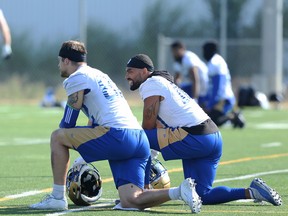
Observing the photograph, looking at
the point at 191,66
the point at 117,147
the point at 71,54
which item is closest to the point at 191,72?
the point at 191,66

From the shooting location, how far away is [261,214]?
9.36 m

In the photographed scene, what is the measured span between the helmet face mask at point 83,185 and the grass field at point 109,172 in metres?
0.12

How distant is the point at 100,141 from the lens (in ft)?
31.7

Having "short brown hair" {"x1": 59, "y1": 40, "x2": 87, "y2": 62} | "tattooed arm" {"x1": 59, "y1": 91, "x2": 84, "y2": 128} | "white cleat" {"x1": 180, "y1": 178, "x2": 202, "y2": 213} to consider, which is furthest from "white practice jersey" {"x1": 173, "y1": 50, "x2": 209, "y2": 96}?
"white cleat" {"x1": 180, "y1": 178, "x2": 202, "y2": 213}

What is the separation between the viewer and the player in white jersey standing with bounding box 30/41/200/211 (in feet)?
→ 31.6

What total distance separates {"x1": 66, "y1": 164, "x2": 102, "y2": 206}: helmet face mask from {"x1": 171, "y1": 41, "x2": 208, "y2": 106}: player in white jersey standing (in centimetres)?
1209

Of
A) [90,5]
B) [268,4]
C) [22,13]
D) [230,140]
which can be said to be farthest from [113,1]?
[230,140]

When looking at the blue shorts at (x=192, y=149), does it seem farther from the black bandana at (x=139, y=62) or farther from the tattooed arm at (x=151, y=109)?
the black bandana at (x=139, y=62)

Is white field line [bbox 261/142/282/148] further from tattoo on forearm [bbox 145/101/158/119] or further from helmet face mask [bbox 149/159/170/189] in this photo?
tattoo on forearm [bbox 145/101/158/119]

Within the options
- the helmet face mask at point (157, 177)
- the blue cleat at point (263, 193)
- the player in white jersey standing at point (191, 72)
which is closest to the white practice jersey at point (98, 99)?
the helmet face mask at point (157, 177)

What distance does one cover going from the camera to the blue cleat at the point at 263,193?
386 inches

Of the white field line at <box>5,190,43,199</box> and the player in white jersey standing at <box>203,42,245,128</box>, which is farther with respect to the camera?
the player in white jersey standing at <box>203,42,245,128</box>

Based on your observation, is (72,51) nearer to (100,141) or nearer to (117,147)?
(100,141)

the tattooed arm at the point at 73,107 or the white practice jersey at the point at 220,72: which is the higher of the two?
the tattooed arm at the point at 73,107
